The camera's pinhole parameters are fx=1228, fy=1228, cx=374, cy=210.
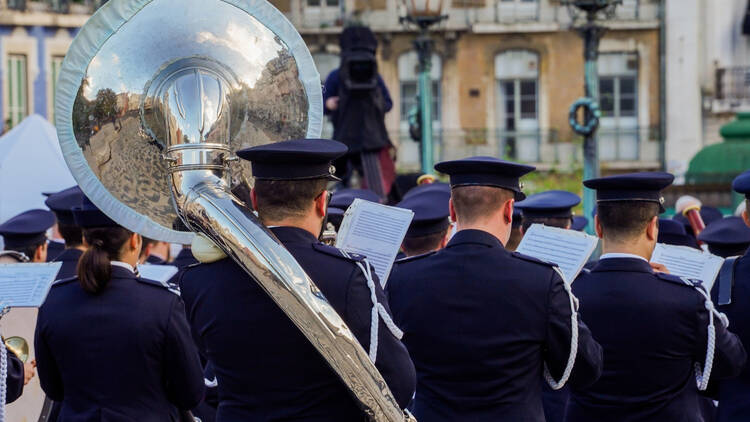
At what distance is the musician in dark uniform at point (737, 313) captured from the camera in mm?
4879

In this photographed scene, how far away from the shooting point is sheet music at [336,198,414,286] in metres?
4.18

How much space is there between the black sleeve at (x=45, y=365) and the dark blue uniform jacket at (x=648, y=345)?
1.93 metres

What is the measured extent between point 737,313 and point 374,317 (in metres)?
2.02

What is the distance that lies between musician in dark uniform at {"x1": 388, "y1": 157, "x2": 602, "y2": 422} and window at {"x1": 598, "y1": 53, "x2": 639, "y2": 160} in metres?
28.5

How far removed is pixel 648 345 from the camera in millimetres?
4504

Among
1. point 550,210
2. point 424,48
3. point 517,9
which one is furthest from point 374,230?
point 517,9

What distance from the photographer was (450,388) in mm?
4117

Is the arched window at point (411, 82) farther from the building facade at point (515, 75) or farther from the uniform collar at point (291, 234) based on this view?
the uniform collar at point (291, 234)

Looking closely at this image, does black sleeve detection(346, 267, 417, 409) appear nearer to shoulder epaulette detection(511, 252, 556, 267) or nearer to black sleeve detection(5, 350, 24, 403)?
shoulder epaulette detection(511, 252, 556, 267)

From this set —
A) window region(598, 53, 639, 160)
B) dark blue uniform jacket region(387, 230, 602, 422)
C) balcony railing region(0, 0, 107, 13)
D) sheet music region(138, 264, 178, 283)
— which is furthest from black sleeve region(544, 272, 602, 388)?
window region(598, 53, 639, 160)

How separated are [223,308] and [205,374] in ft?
3.95

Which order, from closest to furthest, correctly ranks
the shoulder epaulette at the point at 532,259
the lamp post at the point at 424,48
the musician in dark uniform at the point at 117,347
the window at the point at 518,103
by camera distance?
the shoulder epaulette at the point at 532,259
the musician in dark uniform at the point at 117,347
the lamp post at the point at 424,48
the window at the point at 518,103

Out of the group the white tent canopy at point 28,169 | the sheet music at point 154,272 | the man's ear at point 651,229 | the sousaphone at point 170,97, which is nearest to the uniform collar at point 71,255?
the sheet music at point 154,272

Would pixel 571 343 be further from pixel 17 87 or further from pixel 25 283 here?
pixel 17 87
